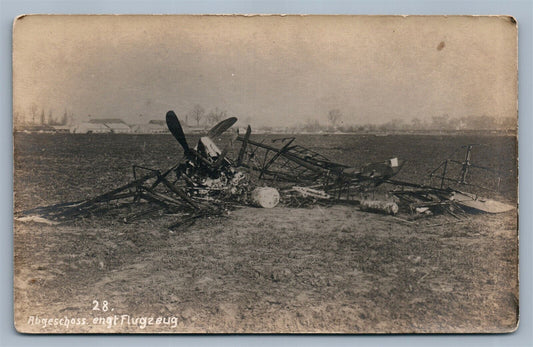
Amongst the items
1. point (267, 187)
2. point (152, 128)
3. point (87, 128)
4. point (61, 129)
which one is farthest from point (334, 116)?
point (61, 129)

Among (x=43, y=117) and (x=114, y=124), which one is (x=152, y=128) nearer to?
(x=114, y=124)

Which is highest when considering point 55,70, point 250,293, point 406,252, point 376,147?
point 55,70

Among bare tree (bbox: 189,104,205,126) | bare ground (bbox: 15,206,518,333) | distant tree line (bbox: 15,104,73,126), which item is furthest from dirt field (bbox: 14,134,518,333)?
bare tree (bbox: 189,104,205,126)

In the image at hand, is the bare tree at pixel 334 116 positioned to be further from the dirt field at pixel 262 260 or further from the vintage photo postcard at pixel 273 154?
the dirt field at pixel 262 260

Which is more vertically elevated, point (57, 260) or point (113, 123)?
point (113, 123)

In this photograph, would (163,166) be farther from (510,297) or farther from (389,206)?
(510,297)

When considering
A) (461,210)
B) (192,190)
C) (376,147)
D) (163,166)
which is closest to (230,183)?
(192,190)
